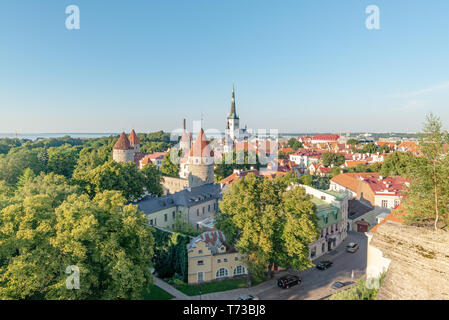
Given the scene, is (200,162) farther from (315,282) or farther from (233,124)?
(233,124)

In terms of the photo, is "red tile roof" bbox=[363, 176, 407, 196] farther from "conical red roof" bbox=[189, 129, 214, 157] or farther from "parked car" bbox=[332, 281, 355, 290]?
"conical red roof" bbox=[189, 129, 214, 157]

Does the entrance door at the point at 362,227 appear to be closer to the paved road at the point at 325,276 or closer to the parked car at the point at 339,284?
the paved road at the point at 325,276

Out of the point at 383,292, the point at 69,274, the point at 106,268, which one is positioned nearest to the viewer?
the point at 383,292

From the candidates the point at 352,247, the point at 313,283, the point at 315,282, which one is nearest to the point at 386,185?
the point at 352,247

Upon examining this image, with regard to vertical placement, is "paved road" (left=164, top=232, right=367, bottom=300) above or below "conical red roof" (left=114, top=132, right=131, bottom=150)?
below

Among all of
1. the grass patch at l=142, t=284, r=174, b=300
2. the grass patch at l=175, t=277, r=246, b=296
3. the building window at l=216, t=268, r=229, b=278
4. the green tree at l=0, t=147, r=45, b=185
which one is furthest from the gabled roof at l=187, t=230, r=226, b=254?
→ the green tree at l=0, t=147, r=45, b=185
